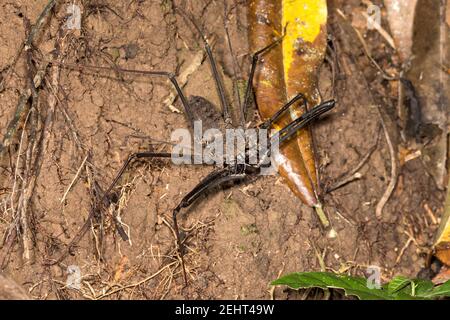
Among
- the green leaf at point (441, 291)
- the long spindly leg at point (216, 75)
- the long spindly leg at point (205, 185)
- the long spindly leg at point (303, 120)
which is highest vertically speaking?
the long spindly leg at point (216, 75)

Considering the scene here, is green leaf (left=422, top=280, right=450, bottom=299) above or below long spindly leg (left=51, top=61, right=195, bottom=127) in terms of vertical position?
below

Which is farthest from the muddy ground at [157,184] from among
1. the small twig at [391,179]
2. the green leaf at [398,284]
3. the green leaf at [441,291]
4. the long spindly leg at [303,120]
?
the green leaf at [441,291]

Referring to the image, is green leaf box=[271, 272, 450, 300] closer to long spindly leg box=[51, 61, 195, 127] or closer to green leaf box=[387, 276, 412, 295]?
green leaf box=[387, 276, 412, 295]

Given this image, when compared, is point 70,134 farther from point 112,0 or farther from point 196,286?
point 196,286

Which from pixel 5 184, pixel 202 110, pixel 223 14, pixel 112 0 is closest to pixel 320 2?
pixel 223 14

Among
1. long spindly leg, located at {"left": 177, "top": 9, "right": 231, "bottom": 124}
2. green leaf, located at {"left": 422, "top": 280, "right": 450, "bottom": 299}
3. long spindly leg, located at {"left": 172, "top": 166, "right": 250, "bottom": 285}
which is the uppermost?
long spindly leg, located at {"left": 177, "top": 9, "right": 231, "bottom": 124}

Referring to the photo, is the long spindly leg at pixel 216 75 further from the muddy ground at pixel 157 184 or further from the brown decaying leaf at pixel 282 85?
the brown decaying leaf at pixel 282 85

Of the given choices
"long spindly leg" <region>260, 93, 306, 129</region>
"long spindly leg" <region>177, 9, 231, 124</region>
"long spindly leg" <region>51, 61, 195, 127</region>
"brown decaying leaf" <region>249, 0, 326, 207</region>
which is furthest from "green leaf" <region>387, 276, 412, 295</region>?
"long spindly leg" <region>51, 61, 195, 127</region>
